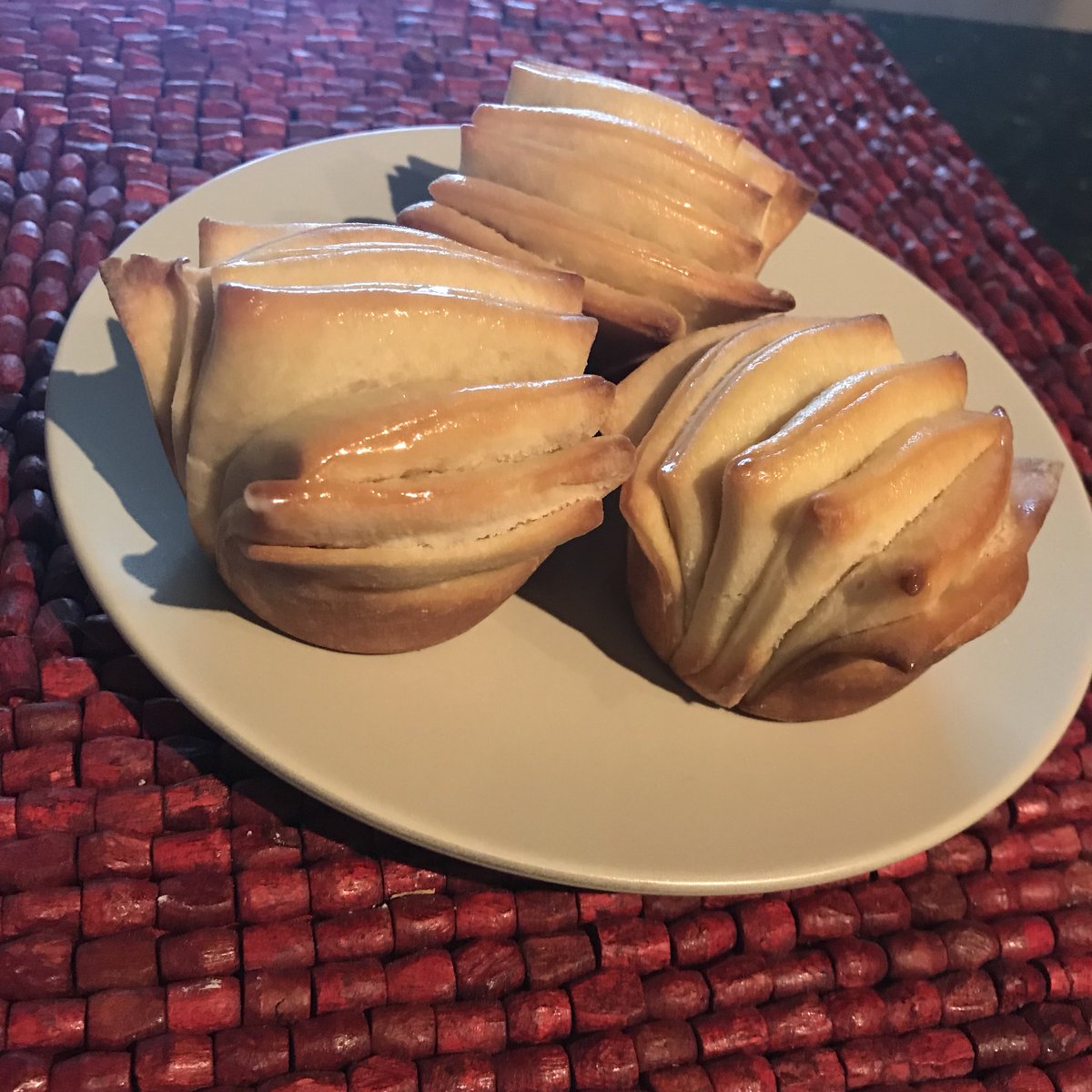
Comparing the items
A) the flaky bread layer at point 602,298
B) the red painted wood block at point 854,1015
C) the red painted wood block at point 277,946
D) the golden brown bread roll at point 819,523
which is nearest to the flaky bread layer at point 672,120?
the flaky bread layer at point 602,298

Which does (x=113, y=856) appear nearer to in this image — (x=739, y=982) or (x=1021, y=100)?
(x=739, y=982)

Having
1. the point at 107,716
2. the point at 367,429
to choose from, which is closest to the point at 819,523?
the point at 367,429

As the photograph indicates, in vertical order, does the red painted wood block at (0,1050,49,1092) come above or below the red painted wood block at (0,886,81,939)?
below

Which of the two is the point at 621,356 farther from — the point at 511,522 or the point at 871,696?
the point at 871,696

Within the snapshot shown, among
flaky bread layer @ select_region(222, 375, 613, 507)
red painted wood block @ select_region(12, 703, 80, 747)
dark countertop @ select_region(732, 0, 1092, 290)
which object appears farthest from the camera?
dark countertop @ select_region(732, 0, 1092, 290)

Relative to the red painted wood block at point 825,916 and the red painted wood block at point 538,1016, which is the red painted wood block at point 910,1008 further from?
the red painted wood block at point 538,1016

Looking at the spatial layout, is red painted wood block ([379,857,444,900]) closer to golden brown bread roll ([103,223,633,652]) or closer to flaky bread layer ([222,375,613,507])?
golden brown bread roll ([103,223,633,652])

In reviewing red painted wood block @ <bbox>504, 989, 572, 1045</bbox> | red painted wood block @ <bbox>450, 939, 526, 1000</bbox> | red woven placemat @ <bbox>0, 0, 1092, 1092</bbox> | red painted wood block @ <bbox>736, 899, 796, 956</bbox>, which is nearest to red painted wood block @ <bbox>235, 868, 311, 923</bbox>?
red woven placemat @ <bbox>0, 0, 1092, 1092</bbox>

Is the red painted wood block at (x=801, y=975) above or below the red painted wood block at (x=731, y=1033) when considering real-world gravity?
above
